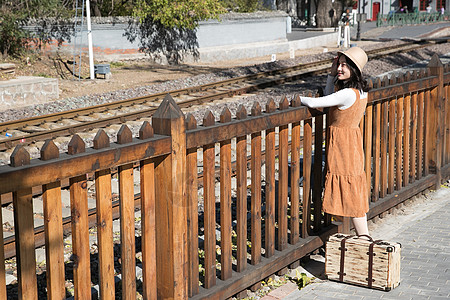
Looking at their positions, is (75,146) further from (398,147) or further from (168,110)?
(398,147)

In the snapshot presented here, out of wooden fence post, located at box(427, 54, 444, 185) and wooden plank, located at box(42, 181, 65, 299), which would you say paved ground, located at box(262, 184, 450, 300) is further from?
wooden plank, located at box(42, 181, 65, 299)

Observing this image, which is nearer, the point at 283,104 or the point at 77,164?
the point at 77,164

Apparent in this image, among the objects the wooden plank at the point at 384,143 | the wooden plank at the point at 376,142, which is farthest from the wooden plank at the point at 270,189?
the wooden plank at the point at 384,143

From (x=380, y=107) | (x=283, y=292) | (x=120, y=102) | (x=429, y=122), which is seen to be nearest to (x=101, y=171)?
(x=283, y=292)

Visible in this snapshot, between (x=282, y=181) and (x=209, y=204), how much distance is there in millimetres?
946

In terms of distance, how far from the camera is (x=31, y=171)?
10.5ft

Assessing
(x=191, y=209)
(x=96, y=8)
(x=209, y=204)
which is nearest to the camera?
(x=191, y=209)

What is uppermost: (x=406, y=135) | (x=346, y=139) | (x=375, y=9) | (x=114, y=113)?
(x=375, y=9)

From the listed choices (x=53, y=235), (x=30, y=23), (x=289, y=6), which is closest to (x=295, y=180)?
(x=53, y=235)

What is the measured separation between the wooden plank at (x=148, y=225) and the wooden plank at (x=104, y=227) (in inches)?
11.7

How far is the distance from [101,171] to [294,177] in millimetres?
2119

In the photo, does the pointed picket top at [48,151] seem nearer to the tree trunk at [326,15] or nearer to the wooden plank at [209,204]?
the wooden plank at [209,204]

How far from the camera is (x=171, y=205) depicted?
4059mm

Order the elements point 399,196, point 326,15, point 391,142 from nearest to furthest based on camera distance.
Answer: point 391,142 → point 399,196 → point 326,15
